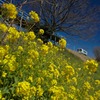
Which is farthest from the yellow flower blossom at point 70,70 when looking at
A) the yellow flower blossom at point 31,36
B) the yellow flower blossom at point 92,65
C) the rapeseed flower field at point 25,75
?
the yellow flower blossom at point 31,36

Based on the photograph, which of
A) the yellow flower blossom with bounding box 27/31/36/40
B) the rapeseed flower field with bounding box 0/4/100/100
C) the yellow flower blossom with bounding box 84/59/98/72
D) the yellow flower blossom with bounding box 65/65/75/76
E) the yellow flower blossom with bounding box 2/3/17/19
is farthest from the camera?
the yellow flower blossom with bounding box 27/31/36/40

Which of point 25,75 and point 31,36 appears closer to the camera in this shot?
point 25,75

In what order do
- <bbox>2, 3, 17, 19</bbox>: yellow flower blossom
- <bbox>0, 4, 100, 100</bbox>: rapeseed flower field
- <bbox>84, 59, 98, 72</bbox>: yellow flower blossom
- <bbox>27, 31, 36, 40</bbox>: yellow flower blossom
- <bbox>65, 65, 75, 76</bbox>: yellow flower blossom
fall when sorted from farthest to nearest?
<bbox>27, 31, 36, 40</bbox>: yellow flower blossom < <bbox>84, 59, 98, 72</bbox>: yellow flower blossom < <bbox>65, 65, 75, 76</bbox>: yellow flower blossom < <bbox>0, 4, 100, 100</bbox>: rapeseed flower field < <bbox>2, 3, 17, 19</bbox>: yellow flower blossom

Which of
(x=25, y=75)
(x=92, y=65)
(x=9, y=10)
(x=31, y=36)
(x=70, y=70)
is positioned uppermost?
(x=31, y=36)

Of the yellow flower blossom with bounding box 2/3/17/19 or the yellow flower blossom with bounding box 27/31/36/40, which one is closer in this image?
the yellow flower blossom with bounding box 2/3/17/19

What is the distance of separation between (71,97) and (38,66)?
832 millimetres

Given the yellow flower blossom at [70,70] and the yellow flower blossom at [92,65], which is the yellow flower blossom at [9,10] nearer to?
the yellow flower blossom at [70,70]

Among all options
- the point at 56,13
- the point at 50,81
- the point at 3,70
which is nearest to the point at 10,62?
the point at 3,70

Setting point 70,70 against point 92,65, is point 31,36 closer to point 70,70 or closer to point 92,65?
point 70,70

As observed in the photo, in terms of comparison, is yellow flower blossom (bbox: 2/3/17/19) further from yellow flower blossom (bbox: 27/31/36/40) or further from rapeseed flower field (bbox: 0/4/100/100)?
yellow flower blossom (bbox: 27/31/36/40)

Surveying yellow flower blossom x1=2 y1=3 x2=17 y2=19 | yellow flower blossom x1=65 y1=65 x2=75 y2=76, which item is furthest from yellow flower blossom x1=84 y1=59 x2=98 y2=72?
yellow flower blossom x1=2 y1=3 x2=17 y2=19

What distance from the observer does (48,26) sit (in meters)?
21.9

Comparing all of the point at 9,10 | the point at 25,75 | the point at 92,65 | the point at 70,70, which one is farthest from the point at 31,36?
the point at 9,10

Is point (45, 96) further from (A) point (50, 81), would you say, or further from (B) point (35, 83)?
(A) point (50, 81)
